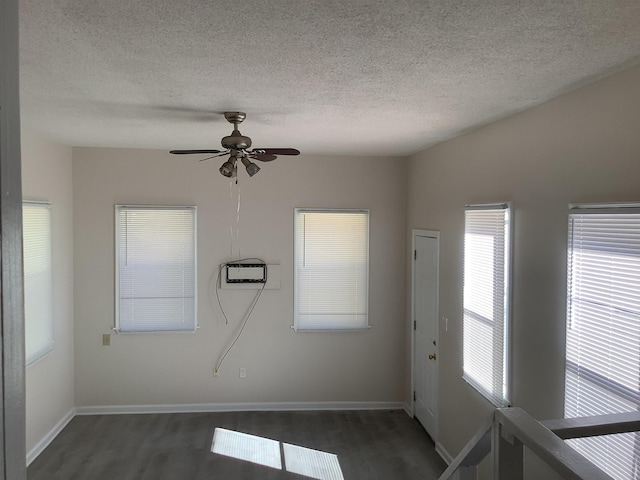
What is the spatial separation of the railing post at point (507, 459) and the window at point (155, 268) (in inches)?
169

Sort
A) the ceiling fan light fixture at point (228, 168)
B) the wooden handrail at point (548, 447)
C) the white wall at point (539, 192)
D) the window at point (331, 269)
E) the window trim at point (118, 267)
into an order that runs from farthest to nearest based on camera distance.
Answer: the window at point (331, 269) < the window trim at point (118, 267) < the ceiling fan light fixture at point (228, 168) < the white wall at point (539, 192) < the wooden handrail at point (548, 447)

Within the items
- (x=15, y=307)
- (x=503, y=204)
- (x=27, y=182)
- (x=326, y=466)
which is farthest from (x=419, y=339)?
(x=15, y=307)

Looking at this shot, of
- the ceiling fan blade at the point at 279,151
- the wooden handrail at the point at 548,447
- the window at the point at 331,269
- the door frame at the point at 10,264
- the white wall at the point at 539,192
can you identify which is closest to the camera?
the door frame at the point at 10,264

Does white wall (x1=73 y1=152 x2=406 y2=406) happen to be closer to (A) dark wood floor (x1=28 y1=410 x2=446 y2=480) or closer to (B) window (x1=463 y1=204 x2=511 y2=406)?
(A) dark wood floor (x1=28 y1=410 x2=446 y2=480)

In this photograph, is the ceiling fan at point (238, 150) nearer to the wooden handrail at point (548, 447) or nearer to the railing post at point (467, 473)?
the railing post at point (467, 473)

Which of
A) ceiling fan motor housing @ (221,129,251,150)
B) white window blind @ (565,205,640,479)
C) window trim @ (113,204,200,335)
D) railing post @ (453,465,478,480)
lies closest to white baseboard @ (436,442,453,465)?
white window blind @ (565,205,640,479)

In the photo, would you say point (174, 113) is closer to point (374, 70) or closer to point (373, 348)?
point (374, 70)

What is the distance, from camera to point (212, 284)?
5012mm

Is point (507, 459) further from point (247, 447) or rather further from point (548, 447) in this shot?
point (247, 447)

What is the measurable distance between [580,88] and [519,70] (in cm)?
50

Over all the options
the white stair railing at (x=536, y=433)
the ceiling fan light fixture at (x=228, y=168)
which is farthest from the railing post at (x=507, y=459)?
the ceiling fan light fixture at (x=228, y=168)

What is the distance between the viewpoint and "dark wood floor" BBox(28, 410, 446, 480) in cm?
384

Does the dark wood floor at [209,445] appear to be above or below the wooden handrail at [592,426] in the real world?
below

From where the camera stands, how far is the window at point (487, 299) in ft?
10.0
